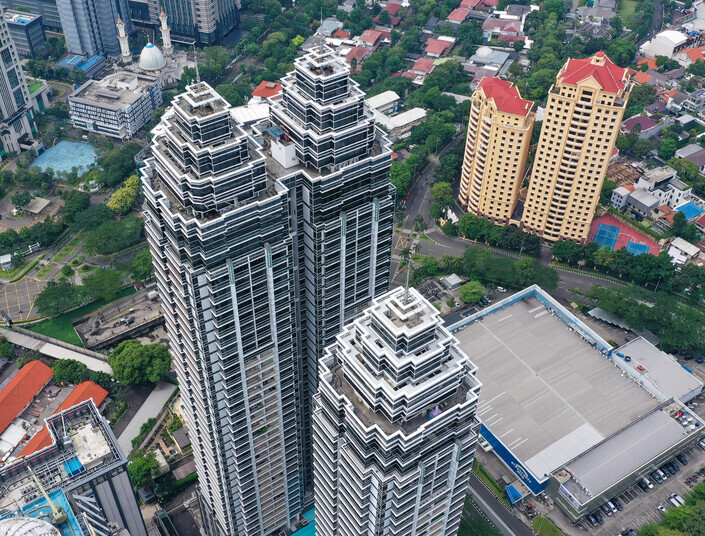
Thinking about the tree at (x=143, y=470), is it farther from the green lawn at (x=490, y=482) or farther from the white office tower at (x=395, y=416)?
the white office tower at (x=395, y=416)

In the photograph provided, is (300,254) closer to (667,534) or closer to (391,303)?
(391,303)

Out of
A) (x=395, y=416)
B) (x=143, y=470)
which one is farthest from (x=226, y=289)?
(x=143, y=470)

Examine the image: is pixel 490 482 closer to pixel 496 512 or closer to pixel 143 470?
pixel 496 512

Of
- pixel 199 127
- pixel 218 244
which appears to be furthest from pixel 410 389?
pixel 199 127

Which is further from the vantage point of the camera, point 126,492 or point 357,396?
point 126,492

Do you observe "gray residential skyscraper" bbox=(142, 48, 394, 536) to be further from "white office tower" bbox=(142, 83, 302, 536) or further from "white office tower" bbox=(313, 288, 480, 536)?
"white office tower" bbox=(313, 288, 480, 536)
